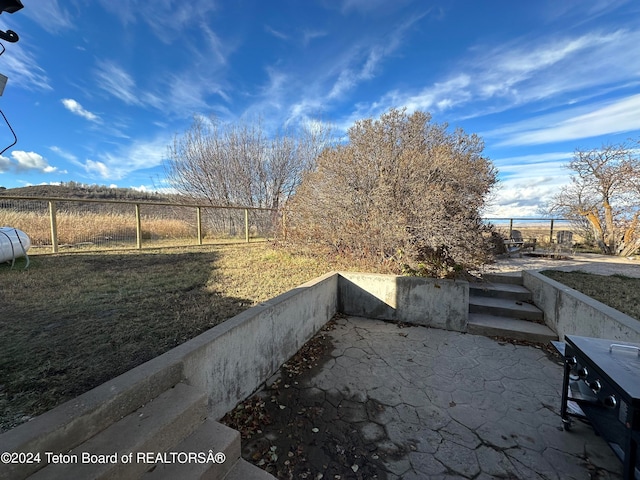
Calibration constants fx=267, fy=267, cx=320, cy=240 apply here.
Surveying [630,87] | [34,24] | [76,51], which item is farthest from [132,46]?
[630,87]

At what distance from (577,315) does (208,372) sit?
402 cm

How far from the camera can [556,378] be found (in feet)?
8.87

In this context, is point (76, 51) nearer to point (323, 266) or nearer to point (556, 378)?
point (323, 266)

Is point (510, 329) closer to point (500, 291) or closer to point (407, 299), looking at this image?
point (500, 291)

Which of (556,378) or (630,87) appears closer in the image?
(556,378)

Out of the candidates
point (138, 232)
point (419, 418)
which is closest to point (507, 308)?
point (419, 418)

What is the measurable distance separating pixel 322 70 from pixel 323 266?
661 cm

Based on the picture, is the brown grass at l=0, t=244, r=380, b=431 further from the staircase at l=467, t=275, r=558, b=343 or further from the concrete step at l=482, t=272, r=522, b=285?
the concrete step at l=482, t=272, r=522, b=285

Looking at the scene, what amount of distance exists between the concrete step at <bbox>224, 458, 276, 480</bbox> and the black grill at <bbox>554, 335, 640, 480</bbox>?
180 centimetres

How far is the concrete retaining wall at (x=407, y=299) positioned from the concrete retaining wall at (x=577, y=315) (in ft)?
3.59

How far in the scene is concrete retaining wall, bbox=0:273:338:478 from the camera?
3.81ft

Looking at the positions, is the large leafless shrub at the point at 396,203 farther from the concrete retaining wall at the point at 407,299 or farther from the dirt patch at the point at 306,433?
the dirt patch at the point at 306,433

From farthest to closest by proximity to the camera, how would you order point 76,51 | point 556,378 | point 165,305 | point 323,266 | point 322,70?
point 322,70 < point 76,51 < point 323,266 < point 165,305 < point 556,378

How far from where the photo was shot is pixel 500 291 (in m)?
4.63
